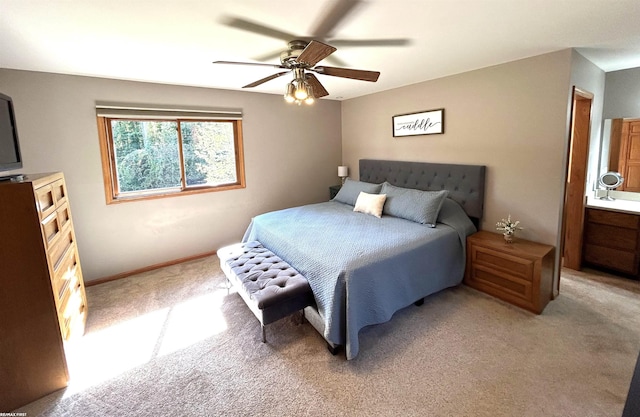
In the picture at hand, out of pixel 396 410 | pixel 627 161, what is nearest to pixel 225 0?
pixel 396 410

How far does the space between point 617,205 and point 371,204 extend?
2682 mm

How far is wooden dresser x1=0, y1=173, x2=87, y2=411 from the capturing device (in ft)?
5.83

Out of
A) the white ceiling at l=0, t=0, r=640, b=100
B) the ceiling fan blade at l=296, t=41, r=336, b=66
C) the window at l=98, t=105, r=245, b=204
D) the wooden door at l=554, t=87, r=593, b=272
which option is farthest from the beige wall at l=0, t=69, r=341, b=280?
the wooden door at l=554, t=87, r=593, b=272

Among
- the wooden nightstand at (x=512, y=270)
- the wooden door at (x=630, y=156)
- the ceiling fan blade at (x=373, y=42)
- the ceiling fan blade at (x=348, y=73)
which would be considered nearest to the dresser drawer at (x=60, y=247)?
the ceiling fan blade at (x=348, y=73)

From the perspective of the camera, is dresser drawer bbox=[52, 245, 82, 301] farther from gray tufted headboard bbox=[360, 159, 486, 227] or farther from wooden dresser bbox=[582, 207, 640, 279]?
wooden dresser bbox=[582, 207, 640, 279]

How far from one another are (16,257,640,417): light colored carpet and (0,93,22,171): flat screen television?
1.46 meters

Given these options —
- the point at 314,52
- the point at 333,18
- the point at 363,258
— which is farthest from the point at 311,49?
the point at 363,258

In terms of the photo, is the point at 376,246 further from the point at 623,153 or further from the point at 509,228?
the point at 623,153

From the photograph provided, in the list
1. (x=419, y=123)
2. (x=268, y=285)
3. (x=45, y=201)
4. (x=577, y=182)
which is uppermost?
(x=419, y=123)

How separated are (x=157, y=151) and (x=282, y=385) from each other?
10.5 ft

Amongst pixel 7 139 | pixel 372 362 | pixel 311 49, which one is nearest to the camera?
pixel 311 49

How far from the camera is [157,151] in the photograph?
3.79 meters

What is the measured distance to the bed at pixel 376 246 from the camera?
2162 millimetres

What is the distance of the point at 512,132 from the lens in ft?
9.84
